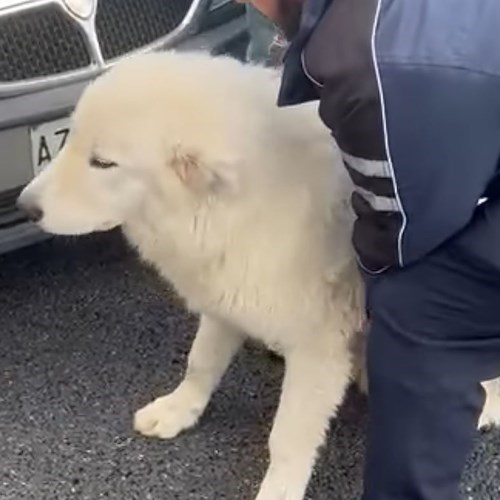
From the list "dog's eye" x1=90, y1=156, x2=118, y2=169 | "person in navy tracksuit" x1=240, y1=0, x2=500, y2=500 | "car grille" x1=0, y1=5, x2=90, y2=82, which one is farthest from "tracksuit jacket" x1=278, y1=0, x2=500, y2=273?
"car grille" x1=0, y1=5, x2=90, y2=82

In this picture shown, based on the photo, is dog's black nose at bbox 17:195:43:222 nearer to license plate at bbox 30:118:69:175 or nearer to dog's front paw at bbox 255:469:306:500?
license plate at bbox 30:118:69:175

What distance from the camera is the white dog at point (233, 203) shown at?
2.00 metres

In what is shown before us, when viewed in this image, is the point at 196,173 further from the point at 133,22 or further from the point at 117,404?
the point at 133,22

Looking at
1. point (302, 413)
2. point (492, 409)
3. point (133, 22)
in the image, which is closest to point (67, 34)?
point (133, 22)

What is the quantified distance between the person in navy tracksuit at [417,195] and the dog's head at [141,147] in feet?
0.54

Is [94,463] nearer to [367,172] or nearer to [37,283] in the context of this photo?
[37,283]

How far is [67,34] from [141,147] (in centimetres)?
84

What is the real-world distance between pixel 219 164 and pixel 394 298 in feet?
1.27

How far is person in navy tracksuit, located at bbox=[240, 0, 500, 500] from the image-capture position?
1.77m

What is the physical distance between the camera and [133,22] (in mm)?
2842

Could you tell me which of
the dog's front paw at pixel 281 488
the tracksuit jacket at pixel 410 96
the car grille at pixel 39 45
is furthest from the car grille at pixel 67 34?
the dog's front paw at pixel 281 488

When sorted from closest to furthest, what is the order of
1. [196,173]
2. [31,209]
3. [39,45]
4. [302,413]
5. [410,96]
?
[410,96]
[196,173]
[31,209]
[302,413]
[39,45]

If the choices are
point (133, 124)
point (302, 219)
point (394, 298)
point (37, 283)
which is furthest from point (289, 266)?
point (37, 283)

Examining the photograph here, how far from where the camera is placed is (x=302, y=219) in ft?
6.89
